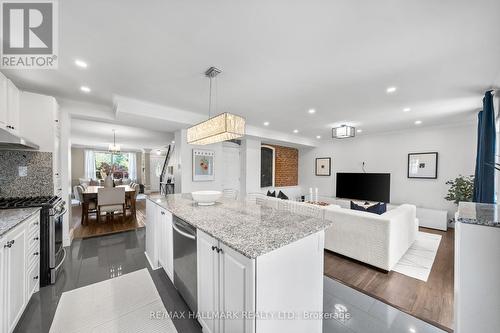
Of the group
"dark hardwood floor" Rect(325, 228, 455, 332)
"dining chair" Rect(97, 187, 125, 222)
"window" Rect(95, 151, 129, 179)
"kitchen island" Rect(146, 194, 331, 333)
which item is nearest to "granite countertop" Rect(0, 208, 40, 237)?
"kitchen island" Rect(146, 194, 331, 333)

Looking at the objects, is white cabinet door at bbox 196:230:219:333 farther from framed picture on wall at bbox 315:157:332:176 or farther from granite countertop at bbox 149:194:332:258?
framed picture on wall at bbox 315:157:332:176

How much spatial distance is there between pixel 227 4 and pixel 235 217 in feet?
5.45

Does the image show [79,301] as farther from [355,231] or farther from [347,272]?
[355,231]

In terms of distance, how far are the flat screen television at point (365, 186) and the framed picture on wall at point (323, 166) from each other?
1.64 ft

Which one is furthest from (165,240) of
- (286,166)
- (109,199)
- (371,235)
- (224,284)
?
(286,166)

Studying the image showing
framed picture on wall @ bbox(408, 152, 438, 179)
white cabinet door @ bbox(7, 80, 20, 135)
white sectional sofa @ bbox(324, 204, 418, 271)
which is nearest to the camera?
white cabinet door @ bbox(7, 80, 20, 135)

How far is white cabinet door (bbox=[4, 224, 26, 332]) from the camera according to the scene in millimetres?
1455

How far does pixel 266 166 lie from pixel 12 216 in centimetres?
559

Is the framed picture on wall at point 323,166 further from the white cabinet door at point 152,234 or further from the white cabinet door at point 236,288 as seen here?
the white cabinet door at point 236,288

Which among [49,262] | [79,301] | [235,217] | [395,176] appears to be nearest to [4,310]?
[79,301]

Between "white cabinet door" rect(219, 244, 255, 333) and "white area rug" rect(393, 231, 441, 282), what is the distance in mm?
2509

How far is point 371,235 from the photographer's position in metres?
2.52

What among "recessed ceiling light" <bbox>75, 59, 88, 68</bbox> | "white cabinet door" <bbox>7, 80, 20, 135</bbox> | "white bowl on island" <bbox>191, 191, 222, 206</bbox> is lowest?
"white bowl on island" <bbox>191, 191, 222, 206</bbox>

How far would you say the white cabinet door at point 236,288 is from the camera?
3.34 feet
